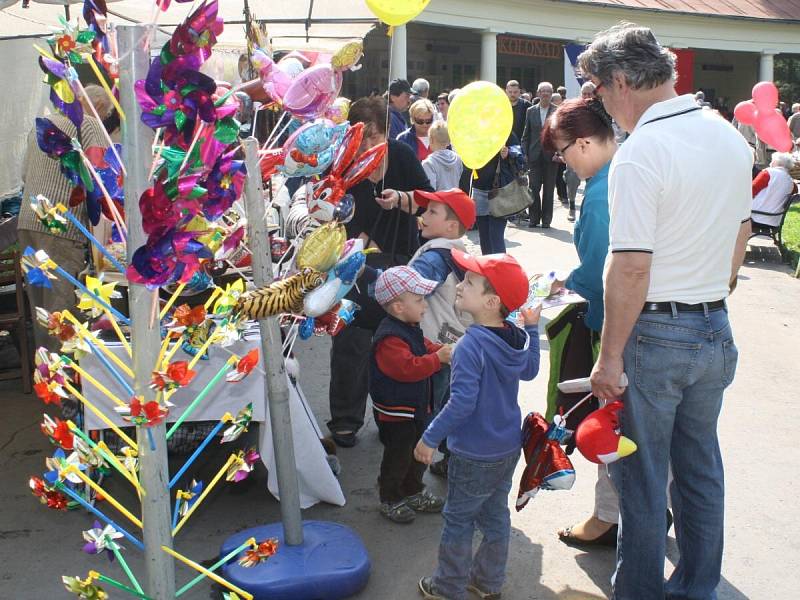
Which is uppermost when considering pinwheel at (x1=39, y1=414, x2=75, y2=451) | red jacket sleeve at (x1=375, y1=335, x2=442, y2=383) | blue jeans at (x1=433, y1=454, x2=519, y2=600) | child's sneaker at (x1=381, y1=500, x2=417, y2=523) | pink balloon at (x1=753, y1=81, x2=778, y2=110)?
pink balloon at (x1=753, y1=81, x2=778, y2=110)

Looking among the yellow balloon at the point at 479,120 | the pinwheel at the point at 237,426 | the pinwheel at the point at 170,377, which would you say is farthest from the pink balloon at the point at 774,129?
the pinwheel at the point at 170,377

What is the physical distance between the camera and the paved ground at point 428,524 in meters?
3.61

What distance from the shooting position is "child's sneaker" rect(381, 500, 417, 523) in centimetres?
412

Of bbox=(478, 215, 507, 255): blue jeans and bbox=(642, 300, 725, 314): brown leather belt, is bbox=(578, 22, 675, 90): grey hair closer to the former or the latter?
bbox=(642, 300, 725, 314): brown leather belt

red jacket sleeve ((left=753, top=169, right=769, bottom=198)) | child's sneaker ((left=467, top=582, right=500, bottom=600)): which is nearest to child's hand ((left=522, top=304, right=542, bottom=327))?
child's sneaker ((left=467, top=582, right=500, bottom=600))

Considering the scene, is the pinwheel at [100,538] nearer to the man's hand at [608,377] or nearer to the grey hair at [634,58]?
the man's hand at [608,377]

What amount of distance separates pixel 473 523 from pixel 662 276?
3.90 feet

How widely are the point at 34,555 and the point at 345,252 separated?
190cm

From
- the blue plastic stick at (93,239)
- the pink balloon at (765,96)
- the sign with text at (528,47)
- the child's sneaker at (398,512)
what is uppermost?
the sign with text at (528,47)

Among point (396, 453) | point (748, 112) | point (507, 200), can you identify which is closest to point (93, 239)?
point (396, 453)

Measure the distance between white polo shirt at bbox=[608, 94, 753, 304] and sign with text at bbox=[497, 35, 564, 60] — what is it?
25.5m

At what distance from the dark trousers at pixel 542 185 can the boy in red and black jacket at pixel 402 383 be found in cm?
882

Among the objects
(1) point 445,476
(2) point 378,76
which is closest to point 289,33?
(1) point 445,476

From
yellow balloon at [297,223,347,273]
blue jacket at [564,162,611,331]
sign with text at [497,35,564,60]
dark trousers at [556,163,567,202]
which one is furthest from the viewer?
sign with text at [497,35,564,60]
